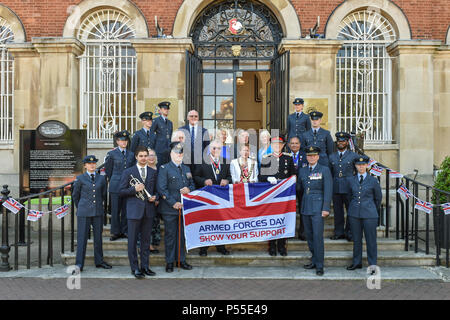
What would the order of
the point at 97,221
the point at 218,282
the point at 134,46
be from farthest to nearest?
the point at 134,46
the point at 97,221
the point at 218,282

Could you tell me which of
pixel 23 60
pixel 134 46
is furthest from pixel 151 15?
pixel 23 60

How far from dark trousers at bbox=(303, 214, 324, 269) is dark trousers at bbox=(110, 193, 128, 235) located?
3.18 m

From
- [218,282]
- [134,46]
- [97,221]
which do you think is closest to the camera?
[218,282]

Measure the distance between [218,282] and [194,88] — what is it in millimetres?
6243

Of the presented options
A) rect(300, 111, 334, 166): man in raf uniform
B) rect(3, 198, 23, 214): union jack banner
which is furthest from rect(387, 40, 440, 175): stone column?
rect(3, 198, 23, 214): union jack banner

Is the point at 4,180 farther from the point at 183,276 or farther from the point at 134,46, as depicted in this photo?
the point at 183,276

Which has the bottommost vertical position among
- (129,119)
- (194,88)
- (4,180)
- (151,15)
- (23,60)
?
(4,180)

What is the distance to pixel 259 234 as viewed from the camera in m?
7.51

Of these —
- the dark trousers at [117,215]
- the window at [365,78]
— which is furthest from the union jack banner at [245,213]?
the window at [365,78]

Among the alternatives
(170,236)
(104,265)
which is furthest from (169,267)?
(104,265)

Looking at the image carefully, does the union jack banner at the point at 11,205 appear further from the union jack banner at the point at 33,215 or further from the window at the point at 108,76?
the window at the point at 108,76

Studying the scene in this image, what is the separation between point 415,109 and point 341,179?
508 cm

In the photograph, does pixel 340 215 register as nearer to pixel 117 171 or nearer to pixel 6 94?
pixel 117 171

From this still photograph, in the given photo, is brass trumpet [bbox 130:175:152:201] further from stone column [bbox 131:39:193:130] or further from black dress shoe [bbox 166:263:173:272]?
stone column [bbox 131:39:193:130]
